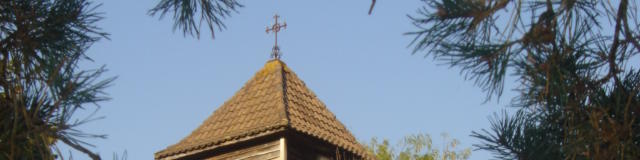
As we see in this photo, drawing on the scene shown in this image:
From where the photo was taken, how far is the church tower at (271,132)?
16.8 m

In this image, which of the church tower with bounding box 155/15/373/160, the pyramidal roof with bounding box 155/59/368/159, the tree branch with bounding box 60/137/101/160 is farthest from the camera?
the pyramidal roof with bounding box 155/59/368/159

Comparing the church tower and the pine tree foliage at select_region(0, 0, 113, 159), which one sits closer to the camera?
the pine tree foliage at select_region(0, 0, 113, 159)

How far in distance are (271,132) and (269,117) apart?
1.95 ft

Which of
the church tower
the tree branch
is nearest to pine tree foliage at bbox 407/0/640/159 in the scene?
the tree branch

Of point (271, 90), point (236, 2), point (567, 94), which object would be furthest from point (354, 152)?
point (567, 94)

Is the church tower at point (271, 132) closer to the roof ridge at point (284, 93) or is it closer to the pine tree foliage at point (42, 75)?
the roof ridge at point (284, 93)

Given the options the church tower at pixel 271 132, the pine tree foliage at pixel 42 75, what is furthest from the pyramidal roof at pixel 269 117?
the pine tree foliage at pixel 42 75

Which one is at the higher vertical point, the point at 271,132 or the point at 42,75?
the point at 271,132

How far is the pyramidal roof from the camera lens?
16.9m

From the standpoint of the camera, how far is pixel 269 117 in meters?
17.3

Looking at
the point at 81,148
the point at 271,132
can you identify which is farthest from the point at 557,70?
the point at 271,132

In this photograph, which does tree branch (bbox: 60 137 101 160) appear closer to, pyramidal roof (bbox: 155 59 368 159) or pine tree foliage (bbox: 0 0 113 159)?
pine tree foliage (bbox: 0 0 113 159)

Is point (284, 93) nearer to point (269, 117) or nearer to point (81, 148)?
point (269, 117)

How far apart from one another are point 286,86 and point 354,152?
76.3 inches
